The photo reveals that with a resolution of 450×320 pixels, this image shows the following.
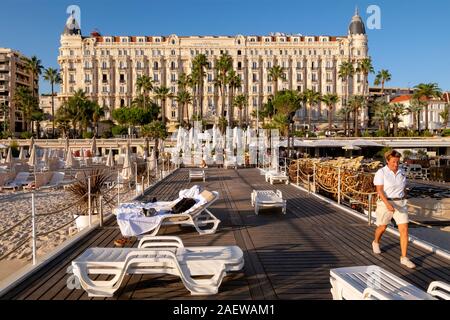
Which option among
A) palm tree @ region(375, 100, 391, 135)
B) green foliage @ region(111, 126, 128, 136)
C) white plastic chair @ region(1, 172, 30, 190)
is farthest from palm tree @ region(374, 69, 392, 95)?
white plastic chair @ region(1, 172, 30, 190)

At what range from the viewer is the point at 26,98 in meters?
73.4

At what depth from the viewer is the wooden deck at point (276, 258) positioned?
15.9ft

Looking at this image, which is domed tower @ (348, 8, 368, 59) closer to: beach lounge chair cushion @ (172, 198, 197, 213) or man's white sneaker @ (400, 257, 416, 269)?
beach lounge chair cushion @ (172, 198, 197, 213)

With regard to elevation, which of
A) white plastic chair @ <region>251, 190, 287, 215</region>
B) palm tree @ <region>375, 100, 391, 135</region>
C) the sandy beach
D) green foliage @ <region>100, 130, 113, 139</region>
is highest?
palm tree @ <region>375, 100, 391, 135</region>

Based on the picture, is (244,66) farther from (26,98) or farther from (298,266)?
(298,266)

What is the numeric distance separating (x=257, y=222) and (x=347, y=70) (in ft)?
260

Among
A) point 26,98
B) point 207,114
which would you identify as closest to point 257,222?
point 26,98

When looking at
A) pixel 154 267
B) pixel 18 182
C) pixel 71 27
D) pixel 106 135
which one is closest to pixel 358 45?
pixel 106 135

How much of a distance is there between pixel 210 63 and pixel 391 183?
307ft

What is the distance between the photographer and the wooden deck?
484cm

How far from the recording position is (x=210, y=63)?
97000 millimetres

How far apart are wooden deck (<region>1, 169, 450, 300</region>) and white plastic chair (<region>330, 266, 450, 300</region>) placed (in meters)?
0.57
